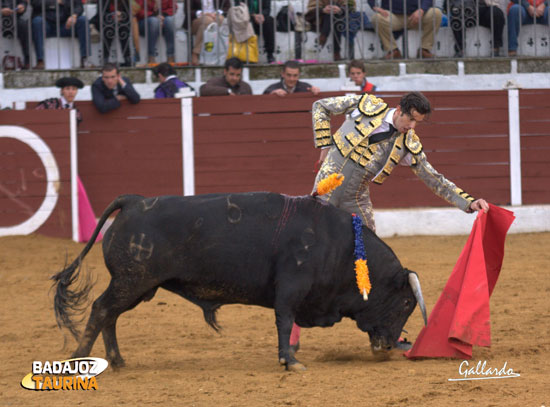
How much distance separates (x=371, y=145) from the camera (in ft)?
15.3

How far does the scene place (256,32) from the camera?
31.3 ft

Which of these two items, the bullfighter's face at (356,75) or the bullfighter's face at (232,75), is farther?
the bullfighter's face at (232,75)

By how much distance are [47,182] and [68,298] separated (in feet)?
14.1

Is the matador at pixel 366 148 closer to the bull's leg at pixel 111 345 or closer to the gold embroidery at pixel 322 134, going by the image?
the gold embroidery at pixel 322 134

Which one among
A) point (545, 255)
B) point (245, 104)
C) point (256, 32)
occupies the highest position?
point (256, 32)

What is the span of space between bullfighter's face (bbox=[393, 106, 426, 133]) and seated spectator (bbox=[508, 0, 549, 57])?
5291 millimetres

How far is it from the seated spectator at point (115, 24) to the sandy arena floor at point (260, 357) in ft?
9.47

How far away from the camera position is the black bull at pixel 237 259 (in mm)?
4297

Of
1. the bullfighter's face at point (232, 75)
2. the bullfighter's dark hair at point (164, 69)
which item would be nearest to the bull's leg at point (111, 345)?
the bullfighter's face at point (232, 75)

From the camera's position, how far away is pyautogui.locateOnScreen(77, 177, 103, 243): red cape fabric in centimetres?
855

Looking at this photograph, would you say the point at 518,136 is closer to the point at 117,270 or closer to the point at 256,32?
the point at 256,32

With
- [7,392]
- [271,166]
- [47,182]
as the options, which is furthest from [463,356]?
[47,182]

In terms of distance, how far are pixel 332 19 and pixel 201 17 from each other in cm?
128

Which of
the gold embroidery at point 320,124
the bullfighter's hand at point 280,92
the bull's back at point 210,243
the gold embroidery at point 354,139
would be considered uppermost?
the bullfighter's hand at point 280,92
